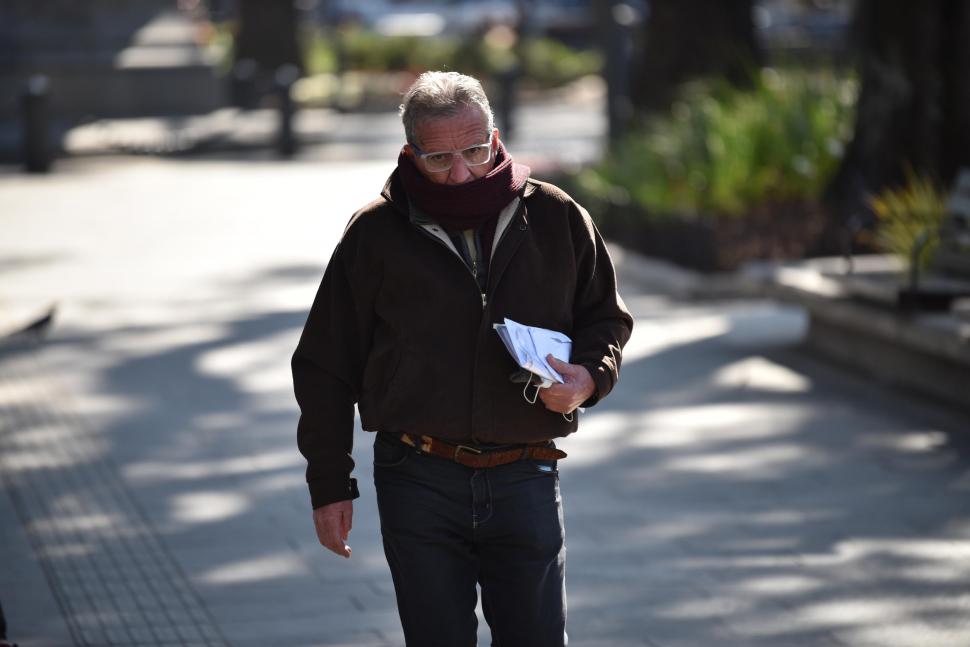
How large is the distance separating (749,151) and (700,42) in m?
3.38

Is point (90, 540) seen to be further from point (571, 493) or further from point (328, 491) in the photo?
point (328, 491)

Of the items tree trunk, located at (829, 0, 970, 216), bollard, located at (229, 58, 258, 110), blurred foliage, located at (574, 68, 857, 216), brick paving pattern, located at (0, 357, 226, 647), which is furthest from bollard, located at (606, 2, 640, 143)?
brick paving pattern, located at (0, 357, 226, 647)

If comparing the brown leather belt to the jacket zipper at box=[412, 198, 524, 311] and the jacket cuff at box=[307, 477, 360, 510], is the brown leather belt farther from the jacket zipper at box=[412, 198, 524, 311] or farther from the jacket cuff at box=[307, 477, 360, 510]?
the jacket zipper at box=[412, 198, 524, 311]

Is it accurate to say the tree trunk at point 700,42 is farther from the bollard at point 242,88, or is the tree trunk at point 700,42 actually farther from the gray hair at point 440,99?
the bollard at point 242,88

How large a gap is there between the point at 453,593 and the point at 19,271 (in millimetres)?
10026

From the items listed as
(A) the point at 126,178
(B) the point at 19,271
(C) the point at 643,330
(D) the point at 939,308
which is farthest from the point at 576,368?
(A) the point at 126,178

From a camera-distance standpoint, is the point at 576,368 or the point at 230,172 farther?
the point at 230,172

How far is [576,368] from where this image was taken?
12.3ft

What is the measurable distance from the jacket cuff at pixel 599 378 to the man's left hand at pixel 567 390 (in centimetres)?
4

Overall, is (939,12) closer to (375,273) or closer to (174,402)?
(174,402)

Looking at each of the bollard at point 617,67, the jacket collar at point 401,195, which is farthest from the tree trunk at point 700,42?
the jacket collar at point 401,195

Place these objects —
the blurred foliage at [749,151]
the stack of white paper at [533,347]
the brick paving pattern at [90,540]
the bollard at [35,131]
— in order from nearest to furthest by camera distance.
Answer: the stack of white paper at [533,347] → the brick paving pattern at [90,540] → the blurred foliage at [749,151] → the bollard at [35,131]

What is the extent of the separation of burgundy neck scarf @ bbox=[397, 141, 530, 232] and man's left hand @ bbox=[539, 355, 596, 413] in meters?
0.36

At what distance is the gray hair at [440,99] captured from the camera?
3689mm
